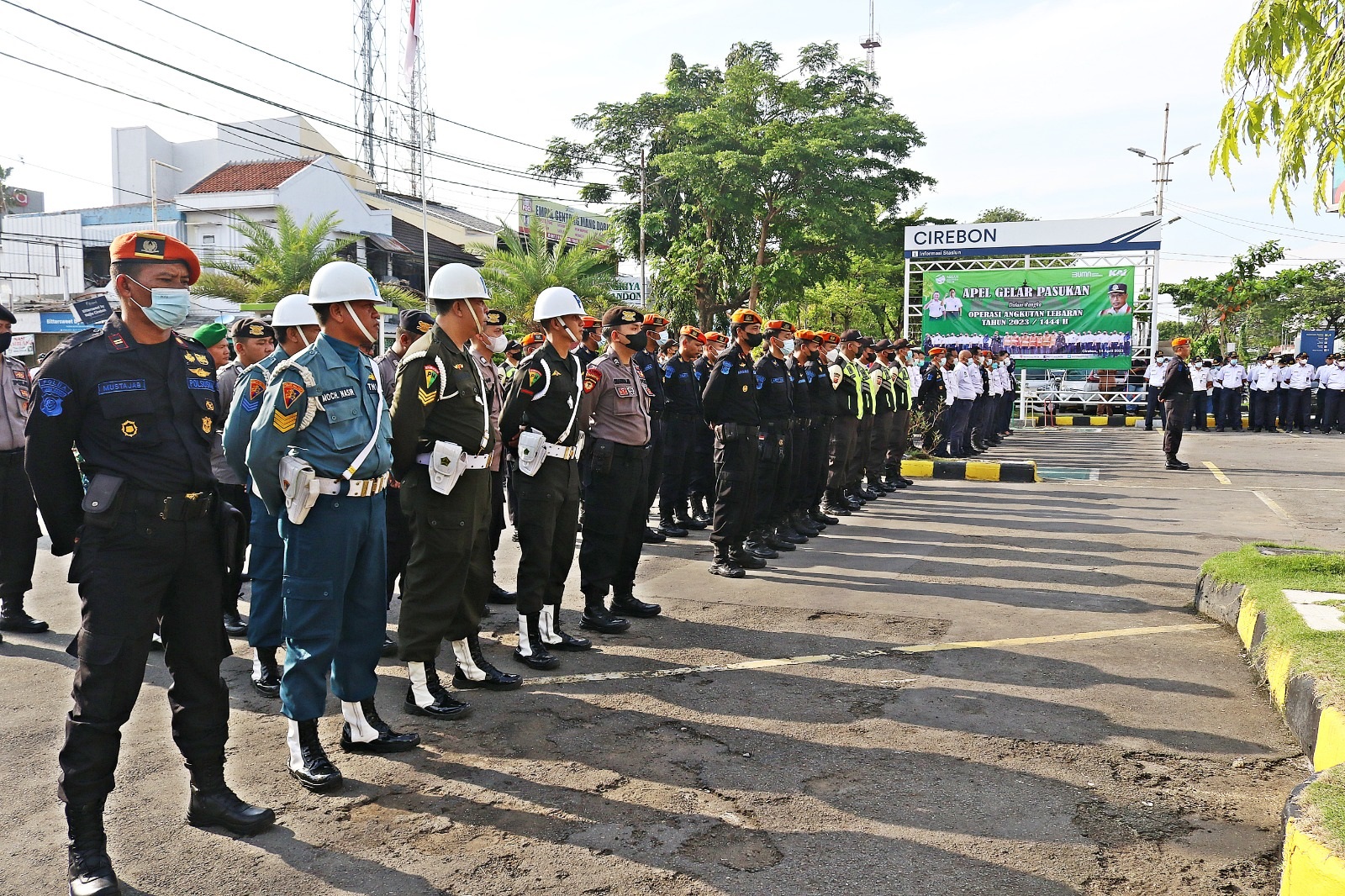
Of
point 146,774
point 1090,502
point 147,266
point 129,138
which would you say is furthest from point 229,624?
point 129,138

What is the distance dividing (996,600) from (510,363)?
5.36 meters

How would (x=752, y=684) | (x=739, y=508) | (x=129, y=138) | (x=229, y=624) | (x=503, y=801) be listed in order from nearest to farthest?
(x=503, y=801) < (x=752, y=684) < (x=229, y=624) < (x=739, y=508) < (x=129, y=138)

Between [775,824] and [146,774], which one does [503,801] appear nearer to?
[775,824]

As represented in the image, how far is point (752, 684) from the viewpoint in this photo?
5219mm

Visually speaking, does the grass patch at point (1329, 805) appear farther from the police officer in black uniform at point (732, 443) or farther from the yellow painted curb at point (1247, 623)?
the police officer in black uniform at point (732, 443)

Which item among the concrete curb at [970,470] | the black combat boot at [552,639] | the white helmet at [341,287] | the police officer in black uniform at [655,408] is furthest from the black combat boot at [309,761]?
the concrete curb at [970,470]

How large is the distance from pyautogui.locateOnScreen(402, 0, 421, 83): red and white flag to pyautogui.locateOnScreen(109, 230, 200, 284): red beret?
34.6 m

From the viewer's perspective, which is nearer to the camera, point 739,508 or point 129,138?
point 739,508

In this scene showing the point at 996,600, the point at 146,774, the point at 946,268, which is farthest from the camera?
the point at 946,268

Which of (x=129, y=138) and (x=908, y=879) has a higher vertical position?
(x=129, y=138)

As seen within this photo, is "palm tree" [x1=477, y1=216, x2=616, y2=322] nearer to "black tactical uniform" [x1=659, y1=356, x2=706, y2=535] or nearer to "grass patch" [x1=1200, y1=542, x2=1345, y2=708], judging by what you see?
"black tactical uniform" [x1=659, y1=356, x2=706, y2=535]

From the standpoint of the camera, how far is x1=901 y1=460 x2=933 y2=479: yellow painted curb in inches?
604

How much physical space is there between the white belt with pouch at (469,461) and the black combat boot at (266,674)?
150 cm

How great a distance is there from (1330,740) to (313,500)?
163 inches
